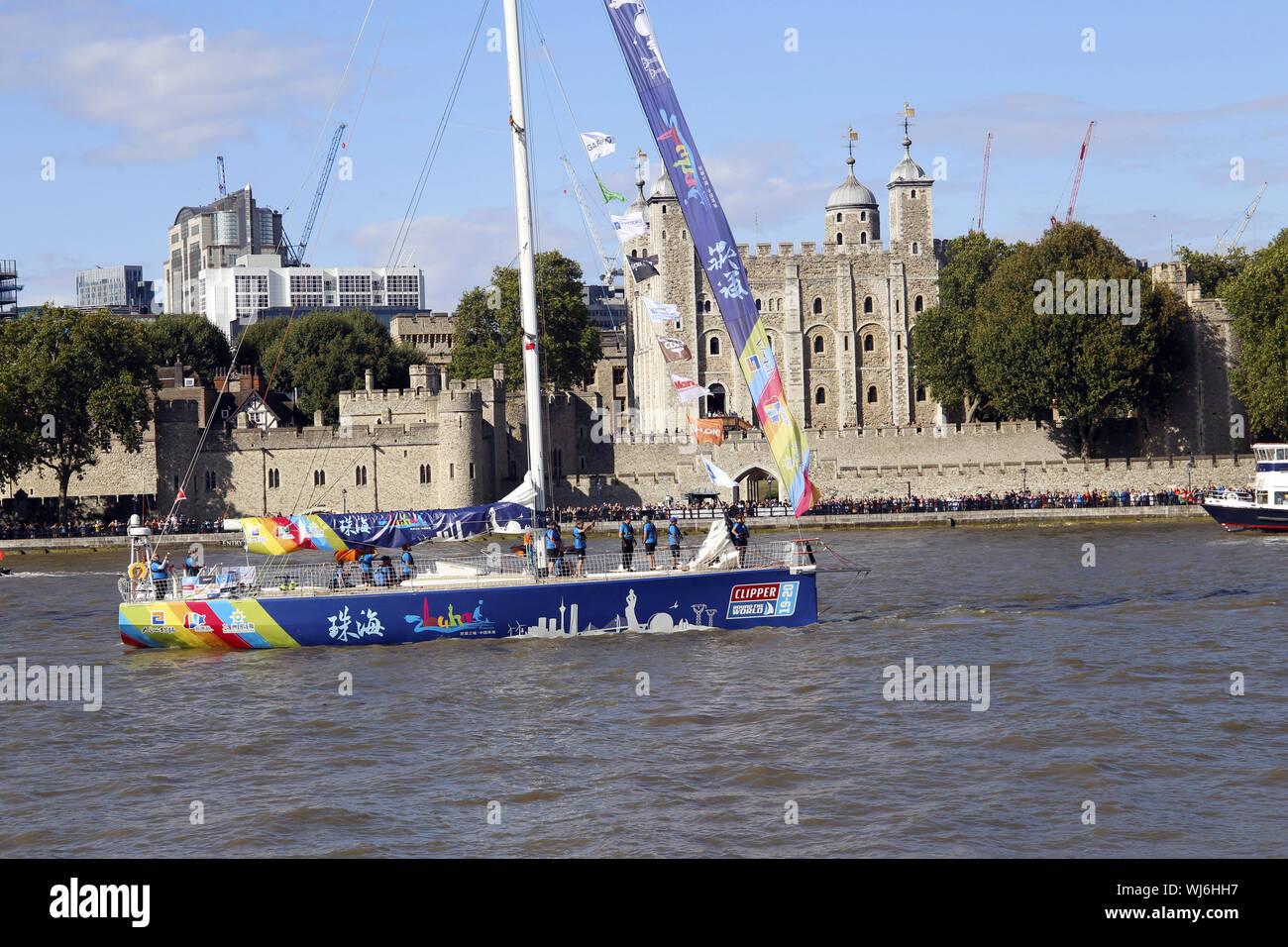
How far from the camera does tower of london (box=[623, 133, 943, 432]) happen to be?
85.2 meters

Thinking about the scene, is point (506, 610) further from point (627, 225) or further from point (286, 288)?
point (286, 288)

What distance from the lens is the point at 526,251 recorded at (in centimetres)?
2530

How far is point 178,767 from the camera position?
18438 mm

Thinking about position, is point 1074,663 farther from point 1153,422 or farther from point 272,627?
point 1153,422

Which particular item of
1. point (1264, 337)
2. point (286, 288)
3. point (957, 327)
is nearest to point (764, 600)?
point (1264, 337)

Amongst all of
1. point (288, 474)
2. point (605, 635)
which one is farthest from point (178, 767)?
point (288, 474)

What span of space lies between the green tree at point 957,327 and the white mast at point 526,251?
49.2m

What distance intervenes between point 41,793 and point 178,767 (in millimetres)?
1689

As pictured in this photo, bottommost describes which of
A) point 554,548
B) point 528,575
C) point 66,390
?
point 528,575

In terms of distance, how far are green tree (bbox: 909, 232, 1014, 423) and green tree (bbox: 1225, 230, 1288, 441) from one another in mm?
12569

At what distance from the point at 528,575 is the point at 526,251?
5908 millimetres

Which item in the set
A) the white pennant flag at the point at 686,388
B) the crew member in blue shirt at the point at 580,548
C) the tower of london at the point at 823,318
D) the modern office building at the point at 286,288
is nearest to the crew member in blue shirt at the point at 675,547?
the crew member in blue shirt at the point at 580,548

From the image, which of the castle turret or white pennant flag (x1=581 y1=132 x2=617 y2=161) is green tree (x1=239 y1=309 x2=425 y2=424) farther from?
white pennant flag (x1=581 y1=132 x2=617 y2=161)
